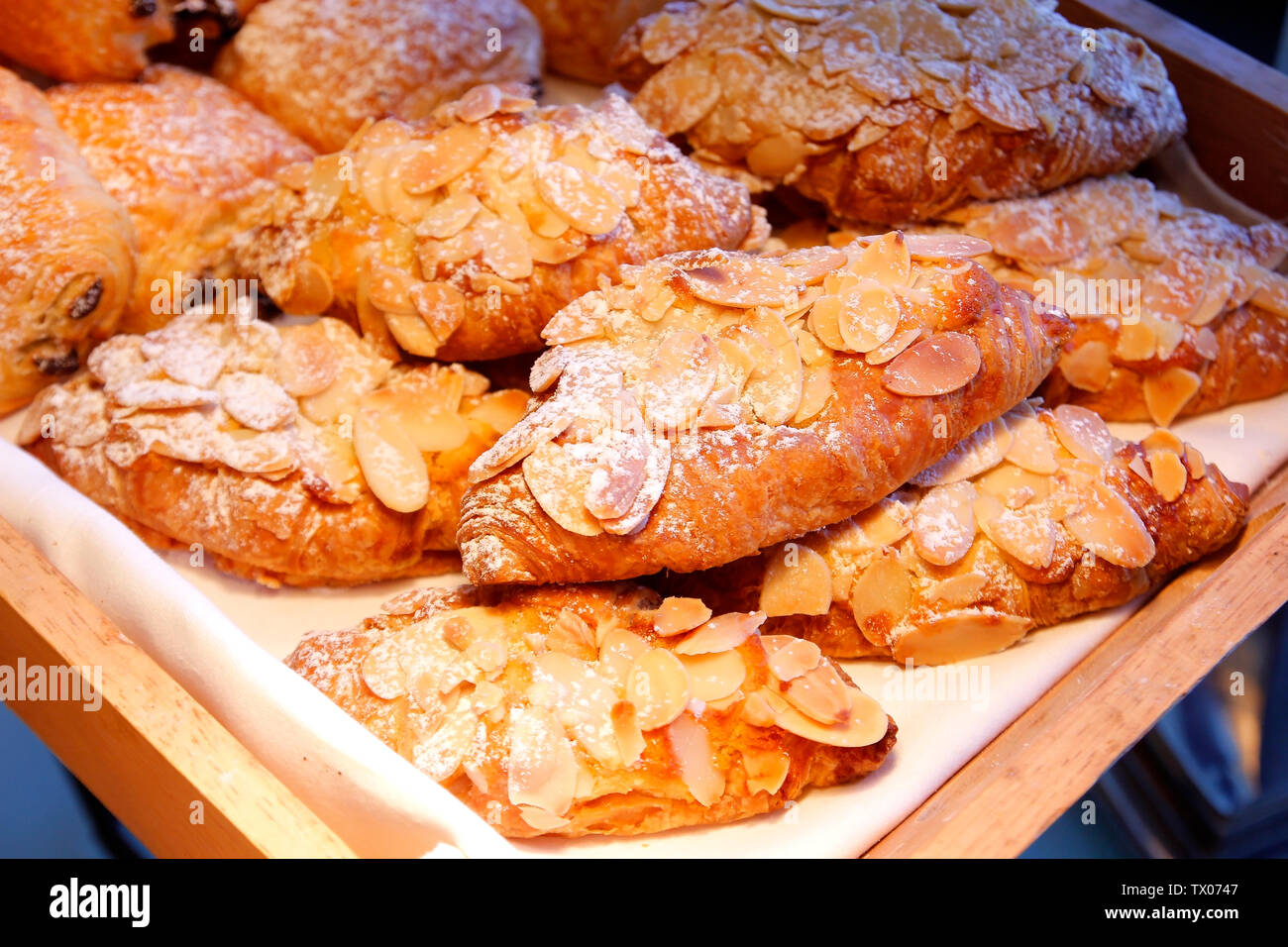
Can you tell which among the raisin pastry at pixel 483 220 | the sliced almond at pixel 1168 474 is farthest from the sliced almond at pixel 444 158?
the sliced almond at pixel 1168 474

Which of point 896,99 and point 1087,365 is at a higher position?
point 896,99

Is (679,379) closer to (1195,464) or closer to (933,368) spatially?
(933,368)

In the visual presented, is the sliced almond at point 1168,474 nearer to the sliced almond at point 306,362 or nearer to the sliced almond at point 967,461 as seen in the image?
the sliced almond at point 967,461

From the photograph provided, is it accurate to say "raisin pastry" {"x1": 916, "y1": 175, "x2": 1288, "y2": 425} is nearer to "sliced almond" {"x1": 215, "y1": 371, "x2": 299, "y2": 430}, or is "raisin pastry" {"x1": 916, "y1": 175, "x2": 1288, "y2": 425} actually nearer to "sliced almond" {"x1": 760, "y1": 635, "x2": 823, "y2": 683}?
"sliced almond" {"x1": 760, "y1": 635, "x2": 823, "y2": 683}

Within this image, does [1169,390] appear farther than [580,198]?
Yes

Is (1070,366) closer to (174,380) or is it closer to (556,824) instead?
(556,824)

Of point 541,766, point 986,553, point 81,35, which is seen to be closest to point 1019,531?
point 986,553

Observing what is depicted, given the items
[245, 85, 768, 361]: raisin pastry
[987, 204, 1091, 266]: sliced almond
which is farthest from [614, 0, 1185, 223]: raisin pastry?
[245, 85, 768, 361]: raisin pastry
